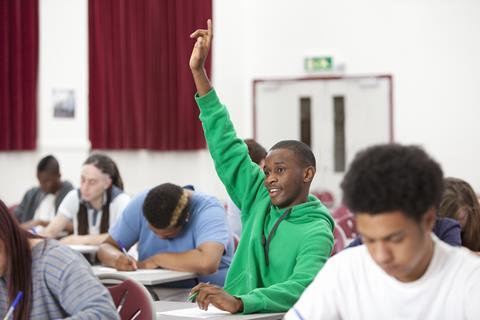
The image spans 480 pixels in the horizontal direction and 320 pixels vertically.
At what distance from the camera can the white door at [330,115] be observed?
35.8 ft

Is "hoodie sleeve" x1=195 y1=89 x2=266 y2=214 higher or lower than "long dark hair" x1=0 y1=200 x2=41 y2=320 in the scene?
higher

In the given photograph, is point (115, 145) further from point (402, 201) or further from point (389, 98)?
point (402, 201)

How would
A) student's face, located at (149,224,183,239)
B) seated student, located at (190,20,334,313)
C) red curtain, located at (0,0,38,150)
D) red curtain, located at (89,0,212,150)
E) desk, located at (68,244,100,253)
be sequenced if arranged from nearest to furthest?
seated student, located at (190,20,334,313), student's face, located at (149,224,183,239), desk, located at (68,244,100,253), red curtain, located at (0,0,38,150), red curtain, located at (89,0,212,150)

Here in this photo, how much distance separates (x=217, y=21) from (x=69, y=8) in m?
1.97

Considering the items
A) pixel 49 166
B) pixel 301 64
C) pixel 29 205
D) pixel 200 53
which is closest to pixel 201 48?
pixel 200 53

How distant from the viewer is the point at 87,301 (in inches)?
92.8

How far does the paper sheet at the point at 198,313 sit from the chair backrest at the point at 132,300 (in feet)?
0.98

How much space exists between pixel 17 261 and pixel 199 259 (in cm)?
237

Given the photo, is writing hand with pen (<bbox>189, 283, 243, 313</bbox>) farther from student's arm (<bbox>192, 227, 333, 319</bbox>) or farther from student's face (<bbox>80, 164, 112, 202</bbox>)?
student's face (<bbox>80, 164, 112, 202</bbox>)

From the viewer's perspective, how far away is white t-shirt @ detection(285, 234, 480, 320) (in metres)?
1.88

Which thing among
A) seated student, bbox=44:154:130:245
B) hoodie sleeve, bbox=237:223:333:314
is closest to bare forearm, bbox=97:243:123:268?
seated student, bbox=44:154:130:245

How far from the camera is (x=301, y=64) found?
443 inches

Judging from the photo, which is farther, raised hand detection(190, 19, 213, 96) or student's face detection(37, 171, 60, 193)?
student's face detection(37, 171, 60, 193)

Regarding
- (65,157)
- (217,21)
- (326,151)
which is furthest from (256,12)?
(65,157)
